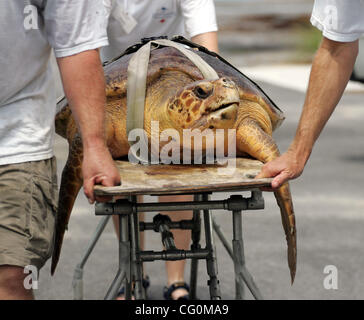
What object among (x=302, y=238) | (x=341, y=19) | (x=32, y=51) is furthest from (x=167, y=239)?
(x=302, y=238)

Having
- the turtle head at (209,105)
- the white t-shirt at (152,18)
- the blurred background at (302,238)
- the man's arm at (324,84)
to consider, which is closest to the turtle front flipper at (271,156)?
the man's arm at (324,84)

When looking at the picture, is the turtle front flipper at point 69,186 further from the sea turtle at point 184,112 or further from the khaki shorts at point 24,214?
the khaki shorts at point 24,214

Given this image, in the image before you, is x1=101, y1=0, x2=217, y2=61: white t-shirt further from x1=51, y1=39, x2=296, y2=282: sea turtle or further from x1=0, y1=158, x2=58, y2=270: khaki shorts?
x1=0, y1=158, x2=58, y2=270: khaki shorts

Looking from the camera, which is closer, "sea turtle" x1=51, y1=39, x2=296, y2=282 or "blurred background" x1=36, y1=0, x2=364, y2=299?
"sea turtle" x1=51, y1=39, x2=296, y2=282

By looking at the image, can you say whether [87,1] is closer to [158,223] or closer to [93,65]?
[93,65]

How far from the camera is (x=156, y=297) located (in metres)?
4.33

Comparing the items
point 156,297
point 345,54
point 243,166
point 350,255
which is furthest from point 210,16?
point 350,255

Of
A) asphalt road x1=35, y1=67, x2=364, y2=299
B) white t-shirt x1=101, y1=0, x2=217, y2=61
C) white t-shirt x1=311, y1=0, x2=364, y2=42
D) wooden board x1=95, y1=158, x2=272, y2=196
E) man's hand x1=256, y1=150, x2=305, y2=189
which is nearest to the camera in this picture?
wooden board x1=95, y1=158, x2=272, y2=196

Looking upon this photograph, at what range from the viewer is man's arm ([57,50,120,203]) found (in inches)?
96.3

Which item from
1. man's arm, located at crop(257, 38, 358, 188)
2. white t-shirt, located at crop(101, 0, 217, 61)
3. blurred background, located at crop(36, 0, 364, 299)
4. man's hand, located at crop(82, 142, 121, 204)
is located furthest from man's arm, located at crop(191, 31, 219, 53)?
blurred background, located at crop(36, 0, 364, 299)

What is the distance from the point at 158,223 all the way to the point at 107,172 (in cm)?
86

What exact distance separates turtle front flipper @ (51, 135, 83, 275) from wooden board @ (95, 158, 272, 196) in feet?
0.63

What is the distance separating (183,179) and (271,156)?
18.6 inches

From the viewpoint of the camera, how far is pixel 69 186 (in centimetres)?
285
